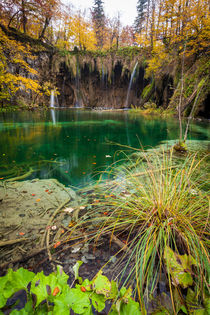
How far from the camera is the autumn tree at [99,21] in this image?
27511 mm

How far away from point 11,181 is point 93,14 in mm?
38728

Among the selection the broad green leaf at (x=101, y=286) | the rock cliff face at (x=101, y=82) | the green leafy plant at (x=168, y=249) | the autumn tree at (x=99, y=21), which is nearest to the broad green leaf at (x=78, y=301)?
the broad green leaf at (x=101, y=286)

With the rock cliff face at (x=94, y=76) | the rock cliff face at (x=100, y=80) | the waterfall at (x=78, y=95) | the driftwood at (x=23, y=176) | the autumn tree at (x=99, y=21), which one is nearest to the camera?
the driftwood at (x=23, y=176)

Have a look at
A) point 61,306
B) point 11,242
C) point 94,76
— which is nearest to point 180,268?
point 61,306

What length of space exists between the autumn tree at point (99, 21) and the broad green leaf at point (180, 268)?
114ft

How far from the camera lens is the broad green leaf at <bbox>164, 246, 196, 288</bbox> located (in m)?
0.87

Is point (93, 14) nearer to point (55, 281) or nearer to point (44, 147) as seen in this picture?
point (44, 147)

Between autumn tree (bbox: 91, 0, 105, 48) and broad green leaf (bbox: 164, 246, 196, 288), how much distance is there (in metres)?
34.8

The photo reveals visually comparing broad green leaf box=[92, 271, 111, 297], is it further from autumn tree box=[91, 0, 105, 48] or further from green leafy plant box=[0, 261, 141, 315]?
autumn tree box=[91, 0, 105, 48]

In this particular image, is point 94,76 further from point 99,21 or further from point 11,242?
point 11,242

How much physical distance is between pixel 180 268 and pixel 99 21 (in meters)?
37.0

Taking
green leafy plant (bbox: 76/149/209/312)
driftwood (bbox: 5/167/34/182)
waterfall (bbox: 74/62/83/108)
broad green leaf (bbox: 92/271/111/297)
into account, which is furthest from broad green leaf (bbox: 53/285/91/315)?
waterfall (bbox: 74/62/83/108)

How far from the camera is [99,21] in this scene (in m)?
27.9

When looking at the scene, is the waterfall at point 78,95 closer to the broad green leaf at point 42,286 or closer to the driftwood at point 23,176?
the driftwood at point 23,176
